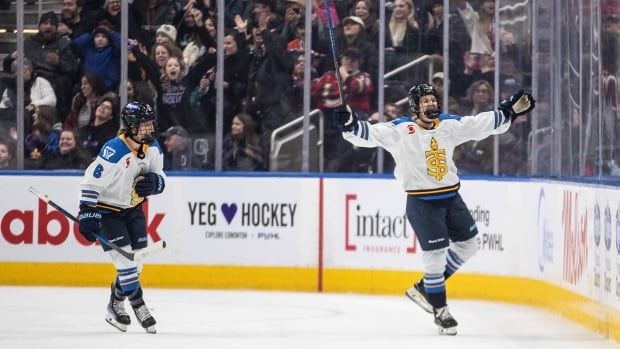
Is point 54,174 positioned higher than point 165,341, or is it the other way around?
point 54,174

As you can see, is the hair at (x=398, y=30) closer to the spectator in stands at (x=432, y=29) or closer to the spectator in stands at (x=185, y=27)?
the spectator in stands at (x=432, y=29)

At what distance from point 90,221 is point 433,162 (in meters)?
1.97

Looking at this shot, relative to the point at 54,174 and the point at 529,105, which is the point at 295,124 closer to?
the point at 54,174

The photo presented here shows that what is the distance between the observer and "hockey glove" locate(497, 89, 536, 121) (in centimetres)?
749

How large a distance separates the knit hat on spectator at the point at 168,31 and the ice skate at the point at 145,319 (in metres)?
4.31

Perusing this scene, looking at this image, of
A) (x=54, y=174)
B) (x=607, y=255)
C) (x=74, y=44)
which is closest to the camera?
(x=607, y=255)

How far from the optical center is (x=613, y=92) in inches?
273

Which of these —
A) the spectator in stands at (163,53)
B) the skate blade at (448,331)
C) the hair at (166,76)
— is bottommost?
the skate blade at (448,331)

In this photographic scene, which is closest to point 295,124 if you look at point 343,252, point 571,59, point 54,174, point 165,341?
point 343,252

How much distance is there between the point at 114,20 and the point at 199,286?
2456 mm

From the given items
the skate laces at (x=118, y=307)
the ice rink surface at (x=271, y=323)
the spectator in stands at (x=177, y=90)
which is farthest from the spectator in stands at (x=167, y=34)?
the skate laces at (x=118, y=307)

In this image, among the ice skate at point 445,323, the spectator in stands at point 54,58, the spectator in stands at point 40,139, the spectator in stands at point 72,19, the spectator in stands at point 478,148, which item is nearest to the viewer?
the ice skate at point 445,323

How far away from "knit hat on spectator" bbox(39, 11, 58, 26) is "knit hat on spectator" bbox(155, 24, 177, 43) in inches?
36.2

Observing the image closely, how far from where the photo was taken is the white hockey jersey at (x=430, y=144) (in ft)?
25.0
